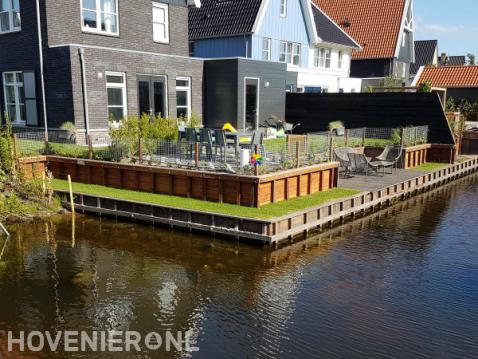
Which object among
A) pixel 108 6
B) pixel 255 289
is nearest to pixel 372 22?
pixel 108 6

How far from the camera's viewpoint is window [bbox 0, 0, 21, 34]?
20.5m

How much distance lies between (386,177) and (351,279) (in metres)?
9.56

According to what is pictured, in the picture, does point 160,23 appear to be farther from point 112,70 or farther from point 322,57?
point 322,57

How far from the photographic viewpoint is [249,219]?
1166 centimetres

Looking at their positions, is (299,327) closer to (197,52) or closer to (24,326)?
(24,326)

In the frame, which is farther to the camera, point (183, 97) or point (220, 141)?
point (183, 97)

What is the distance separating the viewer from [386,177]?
18344mm

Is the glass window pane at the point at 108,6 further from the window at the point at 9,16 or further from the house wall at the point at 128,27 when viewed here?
the window at the point at 9,16

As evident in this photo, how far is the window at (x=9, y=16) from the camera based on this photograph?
2050 centimetres

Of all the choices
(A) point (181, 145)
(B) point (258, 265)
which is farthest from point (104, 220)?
(B) point (258, 265)

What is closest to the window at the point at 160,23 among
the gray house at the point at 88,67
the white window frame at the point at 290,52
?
the gray house at the point at 88,67

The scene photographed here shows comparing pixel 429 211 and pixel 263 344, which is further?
pixel 429 211

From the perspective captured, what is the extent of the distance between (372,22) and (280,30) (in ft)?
49.3

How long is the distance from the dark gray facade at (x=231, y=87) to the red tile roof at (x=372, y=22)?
1940 centimetres
